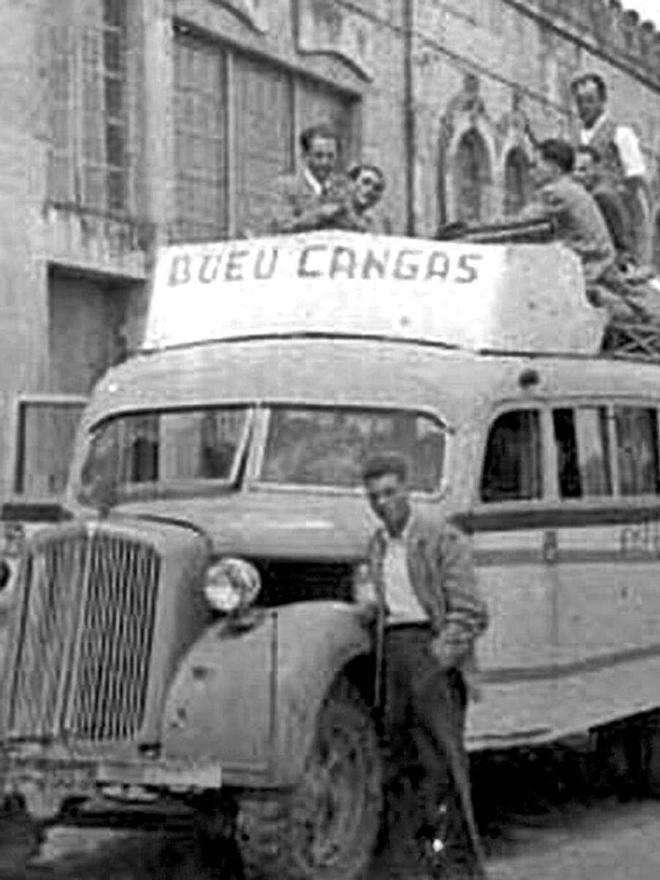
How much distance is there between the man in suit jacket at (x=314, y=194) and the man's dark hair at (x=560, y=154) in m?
1.20

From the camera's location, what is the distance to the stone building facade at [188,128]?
52.5 ft

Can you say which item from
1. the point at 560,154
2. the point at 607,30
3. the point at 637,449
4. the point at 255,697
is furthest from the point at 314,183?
the point at 607,30

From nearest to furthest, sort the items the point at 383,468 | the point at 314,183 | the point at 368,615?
the point at 383,468 → the point at 368,615 → the point at 314,183

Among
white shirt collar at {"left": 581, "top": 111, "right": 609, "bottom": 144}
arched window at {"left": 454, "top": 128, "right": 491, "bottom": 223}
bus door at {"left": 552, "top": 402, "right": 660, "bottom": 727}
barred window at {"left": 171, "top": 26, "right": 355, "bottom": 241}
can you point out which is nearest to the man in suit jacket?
white shirt collar at {"left": 581, "top": 111, "right": 609, "bottom": 144}

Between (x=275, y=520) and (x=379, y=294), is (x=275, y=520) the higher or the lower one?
the lower one

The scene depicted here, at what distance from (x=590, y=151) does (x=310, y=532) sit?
4991 millimetres

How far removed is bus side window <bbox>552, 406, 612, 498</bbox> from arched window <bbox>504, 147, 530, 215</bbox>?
1384 cm

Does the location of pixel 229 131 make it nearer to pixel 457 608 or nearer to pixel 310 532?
pixel 310 532

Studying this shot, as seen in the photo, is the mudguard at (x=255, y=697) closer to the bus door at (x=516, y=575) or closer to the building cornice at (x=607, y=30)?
the bus door at (x=516, y=575)

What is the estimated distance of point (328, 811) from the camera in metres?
8.81

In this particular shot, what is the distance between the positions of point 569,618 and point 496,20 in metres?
14.8

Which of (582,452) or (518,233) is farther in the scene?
(518,233)

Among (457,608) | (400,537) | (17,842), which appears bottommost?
(17,842)

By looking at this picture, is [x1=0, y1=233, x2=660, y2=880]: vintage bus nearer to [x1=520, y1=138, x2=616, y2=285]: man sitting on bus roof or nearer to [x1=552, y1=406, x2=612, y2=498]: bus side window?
[x1=552, y1=406, x2=612, y2=498]: bus side window
